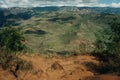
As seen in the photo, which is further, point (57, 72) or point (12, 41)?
point (12, 41)

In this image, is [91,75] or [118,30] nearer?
[91,75]

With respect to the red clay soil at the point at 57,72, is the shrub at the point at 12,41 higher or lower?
higher

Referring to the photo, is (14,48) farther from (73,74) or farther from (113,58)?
(113,58)

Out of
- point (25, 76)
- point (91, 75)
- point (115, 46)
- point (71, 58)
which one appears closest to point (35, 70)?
point (25, 76)

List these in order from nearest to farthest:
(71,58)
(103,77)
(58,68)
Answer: (103,77)
(58,68)
(71,58)

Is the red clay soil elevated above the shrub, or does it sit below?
below

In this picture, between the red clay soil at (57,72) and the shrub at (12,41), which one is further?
the shrub at (12,41)

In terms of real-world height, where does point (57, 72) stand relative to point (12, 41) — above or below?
below

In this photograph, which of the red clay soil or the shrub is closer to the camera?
the red clay soil
